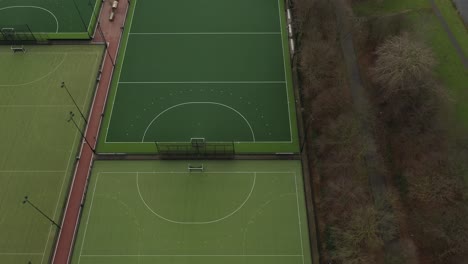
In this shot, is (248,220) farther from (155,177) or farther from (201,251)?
(155,177)

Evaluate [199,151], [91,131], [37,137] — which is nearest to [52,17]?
[37,137]

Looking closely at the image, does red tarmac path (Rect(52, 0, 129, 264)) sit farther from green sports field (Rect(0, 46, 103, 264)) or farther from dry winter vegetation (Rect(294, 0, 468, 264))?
dry winter vegetation (Rect(294, 0, 468, 264))

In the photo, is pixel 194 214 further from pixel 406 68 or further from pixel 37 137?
pixel 406 68

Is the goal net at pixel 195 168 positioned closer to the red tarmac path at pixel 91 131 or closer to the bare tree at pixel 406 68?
the red tarmac path at pixel 91 131

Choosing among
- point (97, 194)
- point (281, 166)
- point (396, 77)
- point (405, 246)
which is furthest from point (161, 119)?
point (405, 246)

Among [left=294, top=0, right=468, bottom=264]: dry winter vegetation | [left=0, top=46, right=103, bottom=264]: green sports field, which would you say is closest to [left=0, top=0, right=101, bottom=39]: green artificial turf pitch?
[left=0, top=46, right=103, bottom=264]: green sports field
